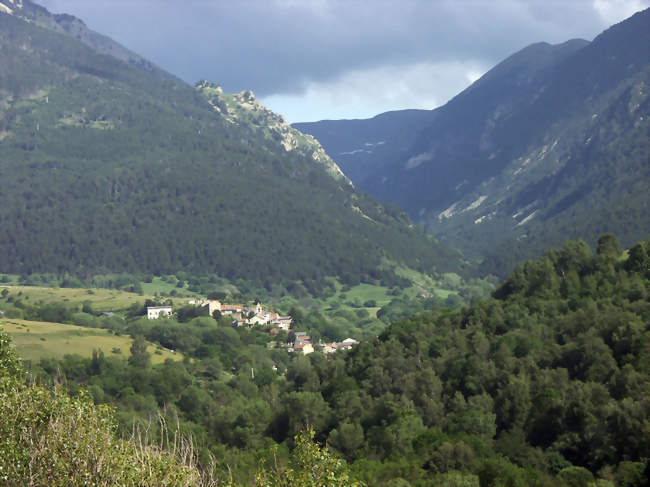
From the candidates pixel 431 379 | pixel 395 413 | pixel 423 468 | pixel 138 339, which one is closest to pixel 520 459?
pixel 423 468

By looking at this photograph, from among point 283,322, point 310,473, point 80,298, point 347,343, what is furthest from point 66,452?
point 80,298

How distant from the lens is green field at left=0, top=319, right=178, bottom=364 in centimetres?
11969

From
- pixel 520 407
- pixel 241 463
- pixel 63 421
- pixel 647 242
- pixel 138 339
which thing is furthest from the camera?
pixel 138 339

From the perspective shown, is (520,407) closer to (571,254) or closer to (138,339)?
(571,254)

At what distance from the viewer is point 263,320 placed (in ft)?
595

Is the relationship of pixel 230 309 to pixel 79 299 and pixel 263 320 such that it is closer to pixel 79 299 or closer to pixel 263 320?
pixel 263 320

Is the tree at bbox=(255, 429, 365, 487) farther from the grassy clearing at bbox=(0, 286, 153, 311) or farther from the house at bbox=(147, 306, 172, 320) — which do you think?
the grassy clearing at bbox=(0, 286, 153, 311)

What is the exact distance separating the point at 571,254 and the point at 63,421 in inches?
3517

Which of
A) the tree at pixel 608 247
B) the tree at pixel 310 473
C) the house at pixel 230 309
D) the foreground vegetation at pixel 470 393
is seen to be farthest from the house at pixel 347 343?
the tree at pixel 310 473

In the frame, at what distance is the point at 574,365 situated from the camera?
73562mm

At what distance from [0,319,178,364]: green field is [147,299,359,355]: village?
2540 cm

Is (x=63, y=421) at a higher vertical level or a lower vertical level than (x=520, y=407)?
higher

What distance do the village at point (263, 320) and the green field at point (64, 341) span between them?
25.4 meters

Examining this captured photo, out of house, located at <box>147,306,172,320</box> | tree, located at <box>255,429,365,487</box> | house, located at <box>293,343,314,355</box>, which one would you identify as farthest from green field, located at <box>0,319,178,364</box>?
tree, located at <box>255,429,365,487</box>
